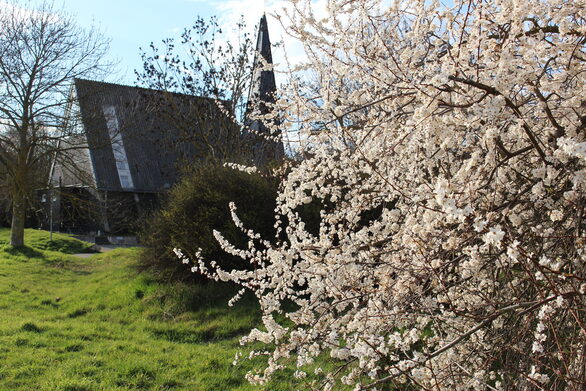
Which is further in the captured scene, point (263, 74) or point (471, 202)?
point (263, 74)

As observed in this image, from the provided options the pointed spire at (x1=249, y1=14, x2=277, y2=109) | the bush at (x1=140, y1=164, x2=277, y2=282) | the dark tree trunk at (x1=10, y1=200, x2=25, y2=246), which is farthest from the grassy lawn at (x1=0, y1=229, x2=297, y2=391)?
the dark tree trunk at (x1=10, y1=200, x2=25, y2=246)

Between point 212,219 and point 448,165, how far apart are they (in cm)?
590

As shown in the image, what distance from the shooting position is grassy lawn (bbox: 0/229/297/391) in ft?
15.9

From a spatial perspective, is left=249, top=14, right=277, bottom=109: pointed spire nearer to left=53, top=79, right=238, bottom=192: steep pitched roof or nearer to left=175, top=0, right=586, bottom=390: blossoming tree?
left=53, top=79, right=238, bottom=192: steep pitched roof

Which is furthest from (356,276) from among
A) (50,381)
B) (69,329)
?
(69,329)

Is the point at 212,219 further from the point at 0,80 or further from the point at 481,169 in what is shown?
the point at 0,80

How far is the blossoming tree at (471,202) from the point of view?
2213mm

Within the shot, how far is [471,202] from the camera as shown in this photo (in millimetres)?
2389

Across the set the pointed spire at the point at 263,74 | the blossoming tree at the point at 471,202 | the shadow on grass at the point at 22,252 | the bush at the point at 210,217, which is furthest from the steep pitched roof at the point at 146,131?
the blossoming tree at the point at 471,202

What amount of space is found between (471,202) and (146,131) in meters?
17.7

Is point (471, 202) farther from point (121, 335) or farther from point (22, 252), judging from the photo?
point (22, 252)

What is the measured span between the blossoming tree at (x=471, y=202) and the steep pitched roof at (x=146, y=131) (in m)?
9.31

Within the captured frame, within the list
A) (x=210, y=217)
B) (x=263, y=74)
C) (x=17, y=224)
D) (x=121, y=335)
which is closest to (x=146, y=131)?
(x=17, y=224)

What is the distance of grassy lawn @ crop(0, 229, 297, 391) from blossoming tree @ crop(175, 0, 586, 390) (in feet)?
6.57
